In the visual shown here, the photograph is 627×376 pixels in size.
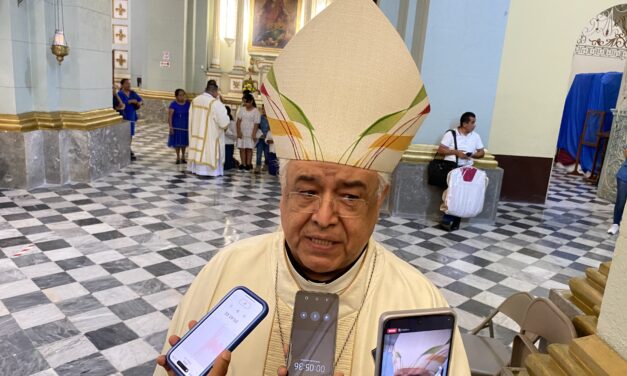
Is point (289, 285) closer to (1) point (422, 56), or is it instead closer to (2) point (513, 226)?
(1) point (422, 56)

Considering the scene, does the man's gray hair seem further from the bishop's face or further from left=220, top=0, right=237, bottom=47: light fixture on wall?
left=220, top=0, right=237, bottom=47: light fixture on wall

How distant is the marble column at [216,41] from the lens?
15.2m

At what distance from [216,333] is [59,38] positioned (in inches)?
270

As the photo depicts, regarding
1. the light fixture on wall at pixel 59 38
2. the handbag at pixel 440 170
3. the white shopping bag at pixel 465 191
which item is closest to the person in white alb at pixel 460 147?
the handbag at pixel 440 170

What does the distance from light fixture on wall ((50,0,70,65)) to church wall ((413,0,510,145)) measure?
16.6ft

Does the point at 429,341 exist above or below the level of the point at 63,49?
below

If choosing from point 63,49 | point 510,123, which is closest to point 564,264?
point 510,123

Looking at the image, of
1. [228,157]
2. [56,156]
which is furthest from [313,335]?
[228,157]

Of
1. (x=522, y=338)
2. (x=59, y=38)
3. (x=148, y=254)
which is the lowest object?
(x=148, y=254)

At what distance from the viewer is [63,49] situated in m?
6.60

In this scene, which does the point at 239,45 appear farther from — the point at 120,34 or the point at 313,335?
the point at 313,335

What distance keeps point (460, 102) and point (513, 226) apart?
199cm

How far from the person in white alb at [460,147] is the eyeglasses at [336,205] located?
17.5 feet

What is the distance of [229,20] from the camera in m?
15.3
